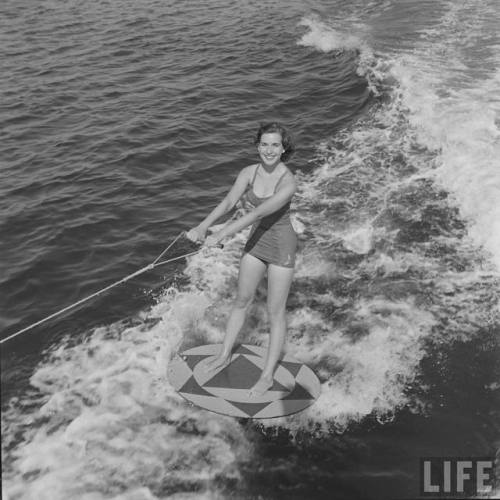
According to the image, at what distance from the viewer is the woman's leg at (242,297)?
6094 millimetres

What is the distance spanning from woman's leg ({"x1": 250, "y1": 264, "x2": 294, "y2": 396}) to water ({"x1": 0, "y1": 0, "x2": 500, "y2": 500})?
53 cm

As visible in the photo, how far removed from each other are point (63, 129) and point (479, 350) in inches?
399

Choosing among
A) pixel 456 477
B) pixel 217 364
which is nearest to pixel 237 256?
pixel 217 364

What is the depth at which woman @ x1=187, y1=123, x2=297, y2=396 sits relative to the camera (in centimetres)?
548

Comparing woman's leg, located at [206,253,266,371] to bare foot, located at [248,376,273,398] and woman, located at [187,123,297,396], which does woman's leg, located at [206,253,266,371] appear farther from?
bare foot, located at [248,376,273,398]

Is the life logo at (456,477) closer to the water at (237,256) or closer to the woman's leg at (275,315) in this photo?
the water at (237,256)

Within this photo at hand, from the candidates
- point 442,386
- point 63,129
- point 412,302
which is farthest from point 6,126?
point 442,386

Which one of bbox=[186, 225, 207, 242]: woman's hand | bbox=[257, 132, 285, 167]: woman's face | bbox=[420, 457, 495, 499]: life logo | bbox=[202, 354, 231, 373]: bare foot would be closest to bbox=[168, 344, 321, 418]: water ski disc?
bbox=[202, 354, 231, 373]: bare foot

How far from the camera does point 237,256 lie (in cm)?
910

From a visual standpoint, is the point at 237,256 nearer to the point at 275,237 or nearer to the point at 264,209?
the point at 275,237

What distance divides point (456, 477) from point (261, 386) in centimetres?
205

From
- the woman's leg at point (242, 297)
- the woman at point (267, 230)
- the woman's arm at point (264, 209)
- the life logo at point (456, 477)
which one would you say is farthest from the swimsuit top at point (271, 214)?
the life logo at point (456, 477)

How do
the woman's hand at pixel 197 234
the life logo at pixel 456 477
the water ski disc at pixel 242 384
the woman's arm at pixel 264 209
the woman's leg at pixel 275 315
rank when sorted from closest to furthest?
1. the life logo at pixel 456 477
2. the woman's arm at pixel 264 209
3. the woman's hand at pixel 197 234
4. the woman's leg at pixel 275 315
5. the water ski disc at pixel 242 384

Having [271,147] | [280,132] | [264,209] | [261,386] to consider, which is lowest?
[261,386]
